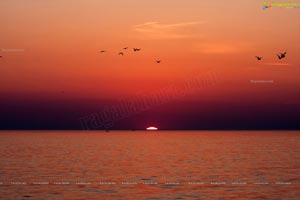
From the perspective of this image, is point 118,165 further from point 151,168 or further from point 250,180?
point 250,180

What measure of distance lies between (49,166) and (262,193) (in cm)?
4333

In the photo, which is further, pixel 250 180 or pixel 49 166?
pixel 49 166

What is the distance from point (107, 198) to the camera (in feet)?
187

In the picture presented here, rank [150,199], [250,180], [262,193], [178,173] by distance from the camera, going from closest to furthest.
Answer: [150,199]
[262,193]
[250,180]
[178,173]

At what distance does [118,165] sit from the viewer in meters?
97.2

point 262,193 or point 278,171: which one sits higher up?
point 278,171

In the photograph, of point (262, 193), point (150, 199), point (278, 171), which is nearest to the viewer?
point (150, 199)

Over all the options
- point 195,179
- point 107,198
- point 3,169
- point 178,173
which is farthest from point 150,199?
point 3,169

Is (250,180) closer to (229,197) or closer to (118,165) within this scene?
(229,197)

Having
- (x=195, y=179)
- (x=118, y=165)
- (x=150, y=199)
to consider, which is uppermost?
(x=118, y=165)

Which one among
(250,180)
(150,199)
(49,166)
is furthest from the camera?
(49,166)

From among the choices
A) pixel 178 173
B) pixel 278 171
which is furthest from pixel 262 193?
pixel 278 171

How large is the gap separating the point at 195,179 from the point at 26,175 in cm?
2271

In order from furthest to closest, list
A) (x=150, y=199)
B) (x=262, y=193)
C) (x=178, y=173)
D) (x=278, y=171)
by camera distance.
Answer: (x=278, y=171)
(x=178, y=173)
(x=262, y=193)
(x=150, y=199)
